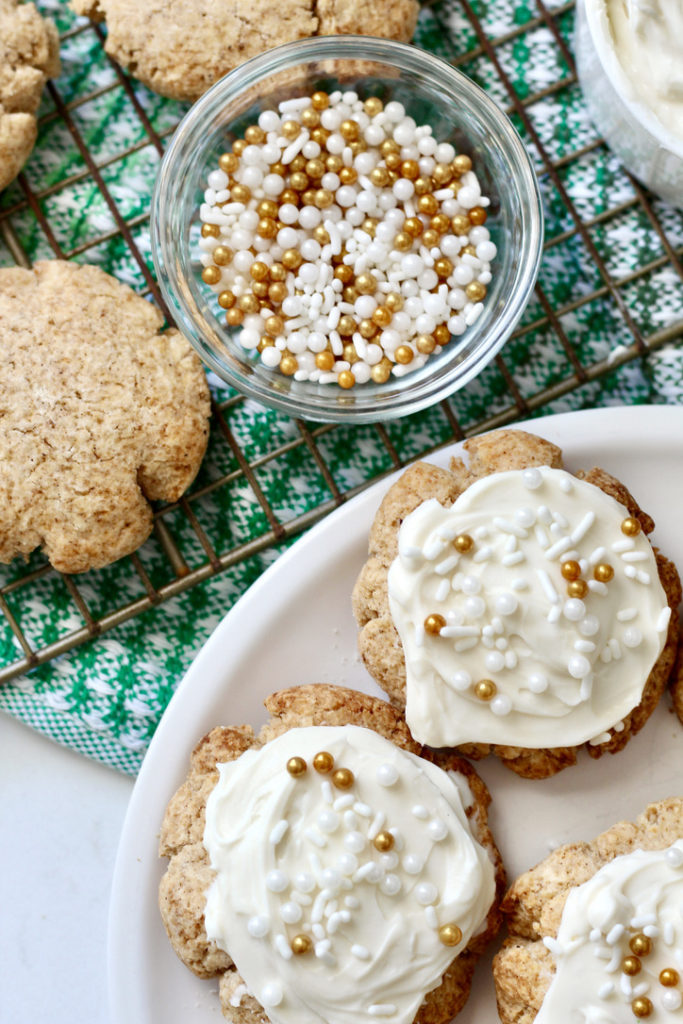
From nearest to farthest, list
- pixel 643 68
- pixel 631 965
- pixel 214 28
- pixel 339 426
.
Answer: pixel 631 965 < pixel 643 68 < pixel 214 28 < pixel 339 426

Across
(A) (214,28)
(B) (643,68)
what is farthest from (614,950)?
(A) (214,28)

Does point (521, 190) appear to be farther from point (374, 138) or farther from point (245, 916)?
point (245, 916)

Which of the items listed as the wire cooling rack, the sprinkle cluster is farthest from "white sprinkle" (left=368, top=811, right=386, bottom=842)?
the sprinkle cluster

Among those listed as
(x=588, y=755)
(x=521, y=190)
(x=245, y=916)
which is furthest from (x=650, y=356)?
(x=245, y=916)

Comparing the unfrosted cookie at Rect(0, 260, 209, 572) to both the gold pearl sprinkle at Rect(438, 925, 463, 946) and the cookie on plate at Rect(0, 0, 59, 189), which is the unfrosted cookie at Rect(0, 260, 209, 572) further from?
the gold pearl sprinkle at Rect(438, 925, 463, 946)

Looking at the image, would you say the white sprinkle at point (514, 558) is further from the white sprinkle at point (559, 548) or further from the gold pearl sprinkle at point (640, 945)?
the gold pearl sprinkle at point (640, 945)

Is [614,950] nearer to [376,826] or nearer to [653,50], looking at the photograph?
[376,826]
